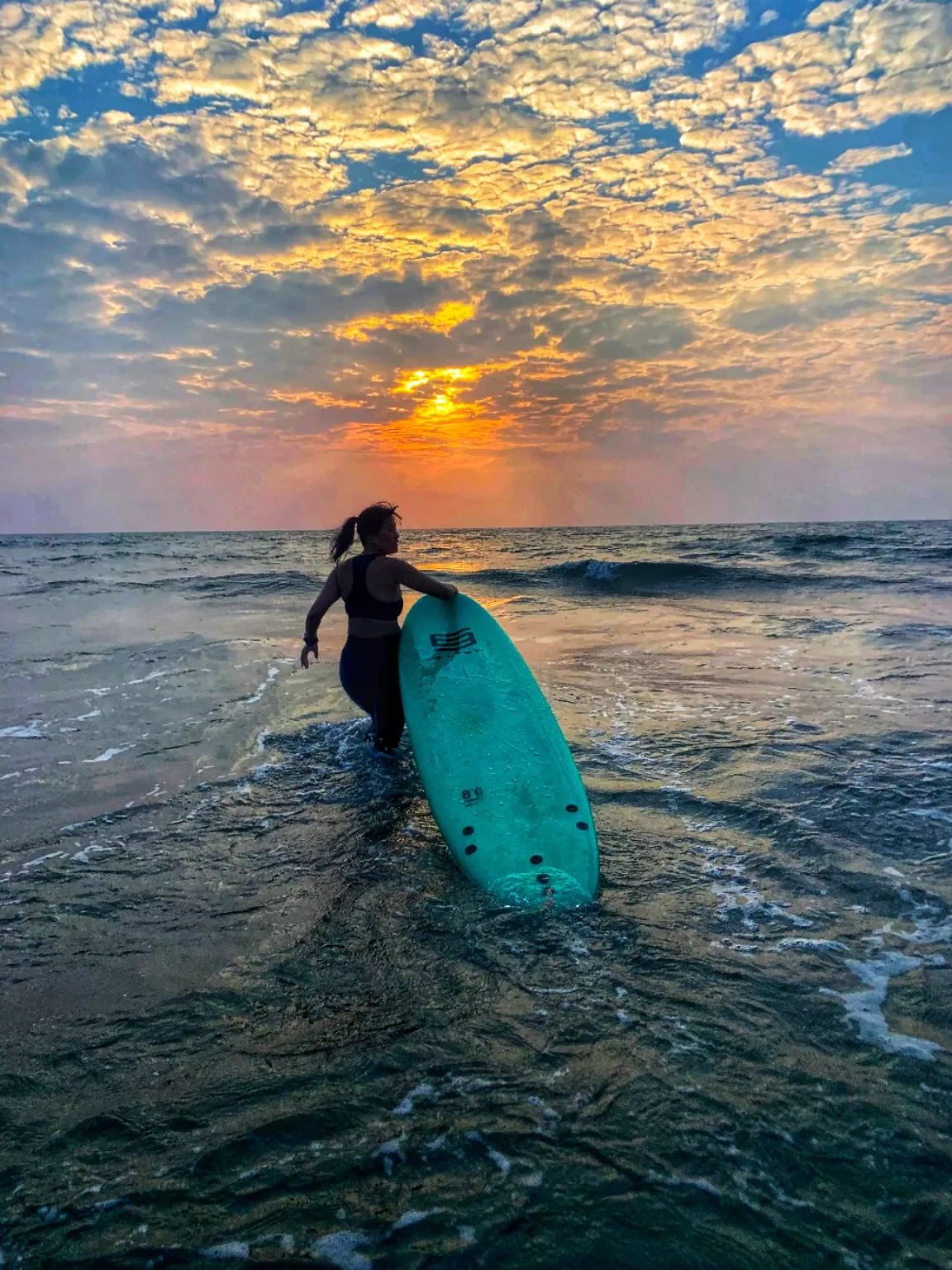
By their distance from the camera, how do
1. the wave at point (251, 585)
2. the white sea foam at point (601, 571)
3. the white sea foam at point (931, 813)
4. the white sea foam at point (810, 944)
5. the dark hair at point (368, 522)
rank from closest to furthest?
1. the white sea foam at point (810, 944)
2. the white sea foam at point (931, 813)
3. the dark hair at point (368, 522)
4. the wave at point (251, 585)
5. the white sea foam at point (601, 571)

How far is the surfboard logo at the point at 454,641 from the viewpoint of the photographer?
5.64 meters

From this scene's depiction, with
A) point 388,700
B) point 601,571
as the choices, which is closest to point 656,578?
point 601,571

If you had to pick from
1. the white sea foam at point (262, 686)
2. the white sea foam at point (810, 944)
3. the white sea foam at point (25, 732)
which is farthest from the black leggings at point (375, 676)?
the white sea foam at point (810, 944)

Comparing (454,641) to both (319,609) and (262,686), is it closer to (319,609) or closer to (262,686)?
(319,609)

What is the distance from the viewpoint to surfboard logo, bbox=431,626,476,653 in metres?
5.64

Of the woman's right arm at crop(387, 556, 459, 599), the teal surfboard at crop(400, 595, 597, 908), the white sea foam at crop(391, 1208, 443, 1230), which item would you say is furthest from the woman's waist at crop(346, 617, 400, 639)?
the white sea foam at crop(391, 1208, 443, 1230)

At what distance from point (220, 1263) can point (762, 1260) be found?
1.26 metres

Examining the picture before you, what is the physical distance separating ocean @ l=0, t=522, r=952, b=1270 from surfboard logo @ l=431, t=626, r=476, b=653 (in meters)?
0.95

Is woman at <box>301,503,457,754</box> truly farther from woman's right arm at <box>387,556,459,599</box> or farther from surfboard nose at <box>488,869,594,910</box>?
surfboard nose at <box>488,869,594,910</box>

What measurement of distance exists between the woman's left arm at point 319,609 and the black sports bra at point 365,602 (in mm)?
115

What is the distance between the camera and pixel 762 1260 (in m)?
1.77

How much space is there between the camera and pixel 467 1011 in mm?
2643

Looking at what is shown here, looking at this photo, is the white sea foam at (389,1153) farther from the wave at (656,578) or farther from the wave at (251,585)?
the wave at (656,578)

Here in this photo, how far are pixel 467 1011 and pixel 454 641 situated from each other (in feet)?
10.8
